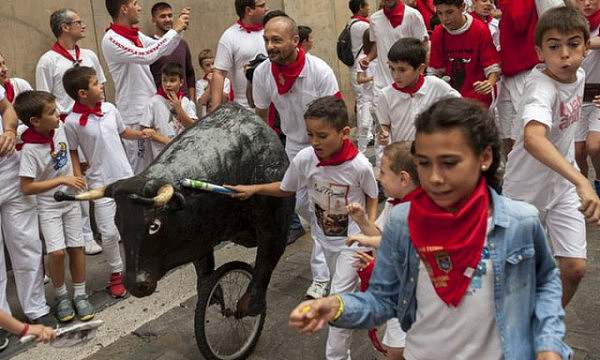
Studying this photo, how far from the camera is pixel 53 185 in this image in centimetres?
451

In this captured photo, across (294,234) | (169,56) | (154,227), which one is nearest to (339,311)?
(154,227)

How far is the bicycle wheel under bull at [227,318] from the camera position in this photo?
379 cm

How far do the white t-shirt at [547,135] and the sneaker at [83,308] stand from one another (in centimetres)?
310

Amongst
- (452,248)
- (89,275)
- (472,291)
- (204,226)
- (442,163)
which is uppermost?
(442,163)

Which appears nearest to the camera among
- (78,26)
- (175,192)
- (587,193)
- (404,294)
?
(404,294)

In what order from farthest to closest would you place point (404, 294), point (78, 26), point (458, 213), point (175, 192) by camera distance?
point (78, 26) < point (175, 192) < point (404, 294) < point (458, 213)

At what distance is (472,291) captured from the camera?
6.73ft

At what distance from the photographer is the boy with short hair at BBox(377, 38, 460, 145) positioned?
4.50m

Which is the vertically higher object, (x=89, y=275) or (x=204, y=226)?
(x=204, y=226)

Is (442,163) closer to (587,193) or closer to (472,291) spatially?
(472,291)

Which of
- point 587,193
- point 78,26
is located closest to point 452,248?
point 587,193

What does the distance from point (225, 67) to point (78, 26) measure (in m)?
1.42

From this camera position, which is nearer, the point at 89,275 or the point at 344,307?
the point at 344,307

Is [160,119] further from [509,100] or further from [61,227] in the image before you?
[509,100]
